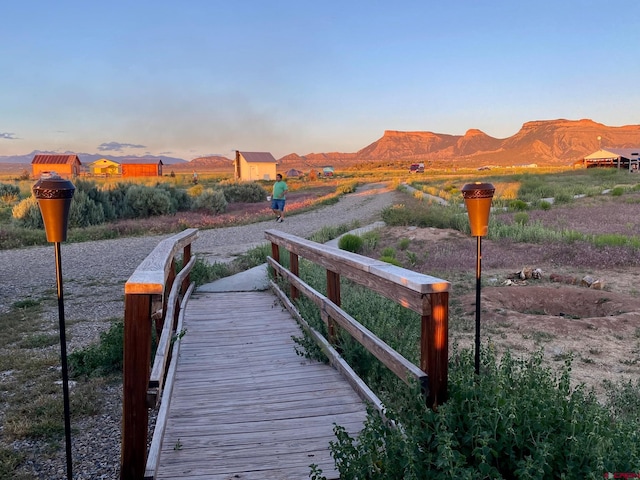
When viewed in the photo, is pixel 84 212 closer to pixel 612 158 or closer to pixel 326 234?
pixel 326 234

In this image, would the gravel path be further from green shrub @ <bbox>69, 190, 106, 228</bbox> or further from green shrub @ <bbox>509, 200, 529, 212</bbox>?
green shrub @ <bbox>509, 200, 529, 212</bbox>

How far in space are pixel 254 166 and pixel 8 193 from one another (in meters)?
42.3

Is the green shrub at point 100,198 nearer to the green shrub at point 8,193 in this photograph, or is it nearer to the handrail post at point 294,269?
the green shrub at point 8,193

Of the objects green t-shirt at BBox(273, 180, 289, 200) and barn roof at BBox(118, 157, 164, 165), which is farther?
barn roof at BBox(118, 157, 164, 165)

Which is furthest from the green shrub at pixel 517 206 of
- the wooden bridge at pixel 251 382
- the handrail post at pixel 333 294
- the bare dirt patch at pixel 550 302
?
the handrail post at pixel 333 294

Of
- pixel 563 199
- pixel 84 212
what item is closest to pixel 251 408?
pixel 84 212

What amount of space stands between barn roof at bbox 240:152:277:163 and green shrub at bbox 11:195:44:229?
51.8 meters

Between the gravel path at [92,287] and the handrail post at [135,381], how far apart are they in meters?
0.84

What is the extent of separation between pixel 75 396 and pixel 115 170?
105049mm

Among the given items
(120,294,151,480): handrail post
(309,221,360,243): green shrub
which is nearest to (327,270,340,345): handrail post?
(120,294,151,480): handrail post

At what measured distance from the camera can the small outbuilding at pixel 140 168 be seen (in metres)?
79.0

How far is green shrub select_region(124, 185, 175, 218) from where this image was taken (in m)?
26.2

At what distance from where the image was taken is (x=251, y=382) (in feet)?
14.6

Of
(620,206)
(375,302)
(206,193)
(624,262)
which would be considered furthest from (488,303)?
(206,193)
